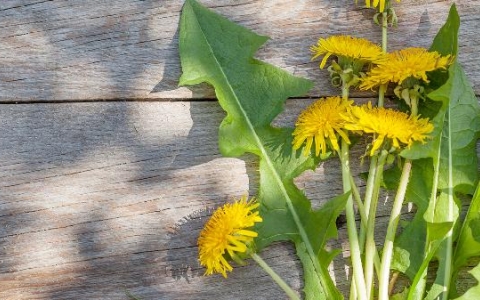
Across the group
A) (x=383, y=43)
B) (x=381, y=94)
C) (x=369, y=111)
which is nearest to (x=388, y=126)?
(x=369, y=111)

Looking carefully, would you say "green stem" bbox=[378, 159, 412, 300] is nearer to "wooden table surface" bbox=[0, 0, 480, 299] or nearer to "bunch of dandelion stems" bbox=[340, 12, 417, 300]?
"bunch of dandelion stems" bbox=[340, 12, 417, 300]

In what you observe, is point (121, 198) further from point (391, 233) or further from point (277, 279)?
point (391, 233)

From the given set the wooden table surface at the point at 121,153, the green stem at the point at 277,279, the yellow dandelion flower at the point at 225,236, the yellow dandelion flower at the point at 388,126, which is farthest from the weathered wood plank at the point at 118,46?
the green stem at the point at 277,279

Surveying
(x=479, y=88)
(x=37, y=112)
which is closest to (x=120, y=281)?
(x=37, y=112)

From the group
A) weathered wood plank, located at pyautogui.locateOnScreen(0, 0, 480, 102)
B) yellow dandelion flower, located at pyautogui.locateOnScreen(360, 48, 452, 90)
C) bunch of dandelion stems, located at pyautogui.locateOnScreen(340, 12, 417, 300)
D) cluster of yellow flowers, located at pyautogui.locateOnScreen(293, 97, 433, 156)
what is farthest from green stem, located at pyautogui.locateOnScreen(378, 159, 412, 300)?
weathered wood plank, located at pyautogui.locateOnScreen(0, 0, 480, 102)

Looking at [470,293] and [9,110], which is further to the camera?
[9,110]

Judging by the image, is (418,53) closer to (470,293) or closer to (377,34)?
(377,34)

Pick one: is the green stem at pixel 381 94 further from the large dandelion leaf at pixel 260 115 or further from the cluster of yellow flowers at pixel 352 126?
the large dandelion leaf at pixel 260 115
